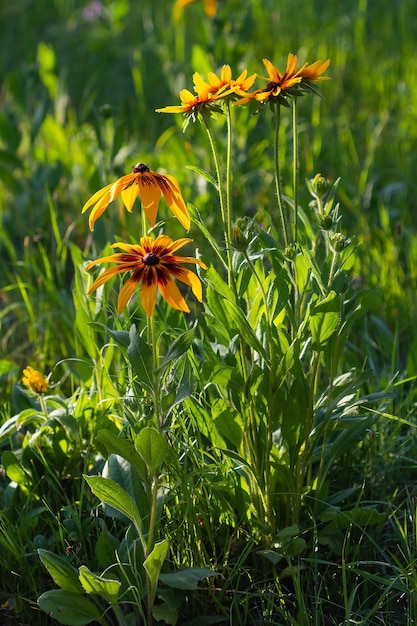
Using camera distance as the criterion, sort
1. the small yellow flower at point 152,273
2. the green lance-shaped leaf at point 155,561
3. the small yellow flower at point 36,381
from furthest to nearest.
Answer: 1. the small yellow flower at point 36,381
2. the green lance-shaped leaf at point 155,561
3. the small yellow flower at point 152,273

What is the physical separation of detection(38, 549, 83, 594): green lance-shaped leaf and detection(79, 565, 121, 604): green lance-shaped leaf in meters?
0.06

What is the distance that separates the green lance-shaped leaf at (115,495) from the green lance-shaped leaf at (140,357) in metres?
0.18

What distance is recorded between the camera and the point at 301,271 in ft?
5.07

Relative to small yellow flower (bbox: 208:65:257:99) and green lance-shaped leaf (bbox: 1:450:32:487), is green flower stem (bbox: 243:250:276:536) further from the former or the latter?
green lance-shaped leaf (bbox: 1:450:32:487)

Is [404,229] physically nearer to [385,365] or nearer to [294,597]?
[385,365]

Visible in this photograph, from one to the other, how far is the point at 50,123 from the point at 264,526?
87.4 inches

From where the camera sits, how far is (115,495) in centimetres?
134

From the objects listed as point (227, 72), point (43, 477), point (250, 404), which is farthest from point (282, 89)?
point (43, 477)

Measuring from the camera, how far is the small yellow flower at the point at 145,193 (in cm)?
123

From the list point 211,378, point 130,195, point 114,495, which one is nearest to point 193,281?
point 130,195

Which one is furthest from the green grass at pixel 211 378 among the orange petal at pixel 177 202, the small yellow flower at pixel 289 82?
the small yellow flower at pixel 289 82

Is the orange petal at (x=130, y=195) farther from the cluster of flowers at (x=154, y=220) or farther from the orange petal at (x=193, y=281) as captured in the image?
the orange petal at (x=193, y=281)

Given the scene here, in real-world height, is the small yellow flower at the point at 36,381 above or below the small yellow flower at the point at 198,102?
below

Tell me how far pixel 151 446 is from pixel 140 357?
0.45 feet
